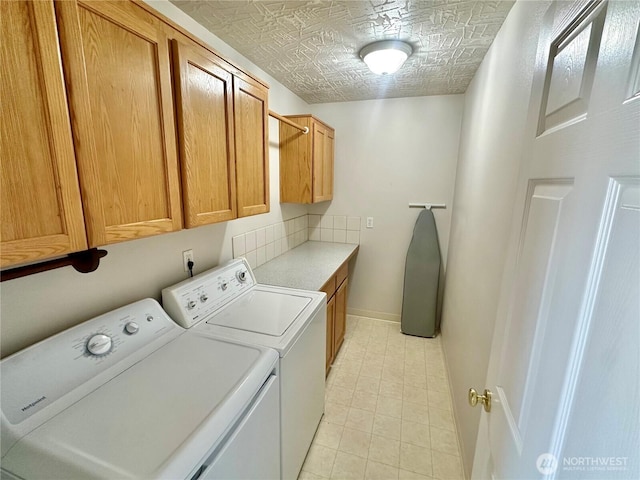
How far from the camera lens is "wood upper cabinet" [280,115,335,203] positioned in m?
2.40

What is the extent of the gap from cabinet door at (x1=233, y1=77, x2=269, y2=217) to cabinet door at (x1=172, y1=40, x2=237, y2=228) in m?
0.06

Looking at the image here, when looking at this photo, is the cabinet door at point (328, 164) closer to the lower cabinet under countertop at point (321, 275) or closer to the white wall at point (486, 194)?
the lower cabinet under countertop at point (321, 275)

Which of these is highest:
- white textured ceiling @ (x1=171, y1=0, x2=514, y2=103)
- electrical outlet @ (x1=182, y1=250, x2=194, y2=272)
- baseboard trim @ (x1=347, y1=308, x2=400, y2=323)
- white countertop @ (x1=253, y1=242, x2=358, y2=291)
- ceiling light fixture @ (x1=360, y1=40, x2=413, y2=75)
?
white textured ceiling @ (x1=171, y1=0, x2=514, y2=103)

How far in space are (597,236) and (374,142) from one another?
2.71m

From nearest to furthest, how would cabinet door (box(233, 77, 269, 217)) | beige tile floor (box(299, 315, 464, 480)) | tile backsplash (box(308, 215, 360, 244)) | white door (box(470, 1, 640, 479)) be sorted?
white door (box(470, 1, 640, 479)) < cabinet door (box(233, 77, 269, 217)) < beige tile floor (box(299, 315, 464, 480)) < tile backsplash (box(308, 215, 360, 244))

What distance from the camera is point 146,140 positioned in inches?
36.9

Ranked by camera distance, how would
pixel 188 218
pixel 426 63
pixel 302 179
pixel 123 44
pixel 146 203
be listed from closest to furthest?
1. pixel 123 44
2. pixel 146 203
3. pixel 188 218
4. pixel 426 63
5. pixel 302 179

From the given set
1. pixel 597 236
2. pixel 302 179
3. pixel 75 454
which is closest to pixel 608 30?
pixel 597 236

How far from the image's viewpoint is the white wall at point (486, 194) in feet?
3.85

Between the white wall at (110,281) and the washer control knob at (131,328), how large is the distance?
0.48 ft

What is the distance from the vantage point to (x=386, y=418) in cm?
191

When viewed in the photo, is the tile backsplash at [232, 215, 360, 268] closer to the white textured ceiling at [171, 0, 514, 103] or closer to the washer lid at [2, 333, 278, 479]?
the washer lid at [2, 333, 278, 479]

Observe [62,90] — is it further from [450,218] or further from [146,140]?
[450,218]

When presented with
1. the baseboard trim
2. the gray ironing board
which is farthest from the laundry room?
the baseboard trim
